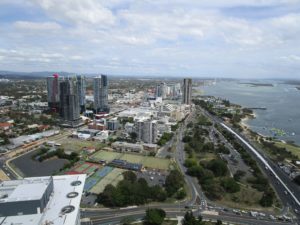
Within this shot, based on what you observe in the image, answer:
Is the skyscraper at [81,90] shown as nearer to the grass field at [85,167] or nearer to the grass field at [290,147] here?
the grass field at [85,167]

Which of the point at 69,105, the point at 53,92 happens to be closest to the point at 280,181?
the point at 69,105

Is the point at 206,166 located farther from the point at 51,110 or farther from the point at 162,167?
the point at 51,110

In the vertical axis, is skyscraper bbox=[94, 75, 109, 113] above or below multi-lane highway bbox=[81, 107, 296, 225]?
above

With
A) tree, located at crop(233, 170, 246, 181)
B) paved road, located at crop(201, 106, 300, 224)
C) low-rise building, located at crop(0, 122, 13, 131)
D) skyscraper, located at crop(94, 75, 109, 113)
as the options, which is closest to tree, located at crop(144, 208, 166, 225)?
paved road, located at crop(201, 106, 300, 224)

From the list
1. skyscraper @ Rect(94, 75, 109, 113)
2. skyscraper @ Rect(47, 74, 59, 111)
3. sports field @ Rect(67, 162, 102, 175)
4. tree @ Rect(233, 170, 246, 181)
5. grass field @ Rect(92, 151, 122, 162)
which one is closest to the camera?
tree @ Rect(233, 170, 246, 181)

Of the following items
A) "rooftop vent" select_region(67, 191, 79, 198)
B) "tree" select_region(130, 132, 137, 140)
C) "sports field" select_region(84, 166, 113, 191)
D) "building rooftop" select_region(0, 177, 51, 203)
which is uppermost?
"building rooftop" select_region(0, 177, 51, 203)

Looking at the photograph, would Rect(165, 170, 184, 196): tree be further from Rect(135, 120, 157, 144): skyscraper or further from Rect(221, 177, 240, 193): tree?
Rect(135, 120, 157, 144): skyscraper

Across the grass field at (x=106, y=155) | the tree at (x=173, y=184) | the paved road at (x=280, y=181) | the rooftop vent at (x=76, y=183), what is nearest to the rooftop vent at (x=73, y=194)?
the rooftop vent at (x=76, y=183)
